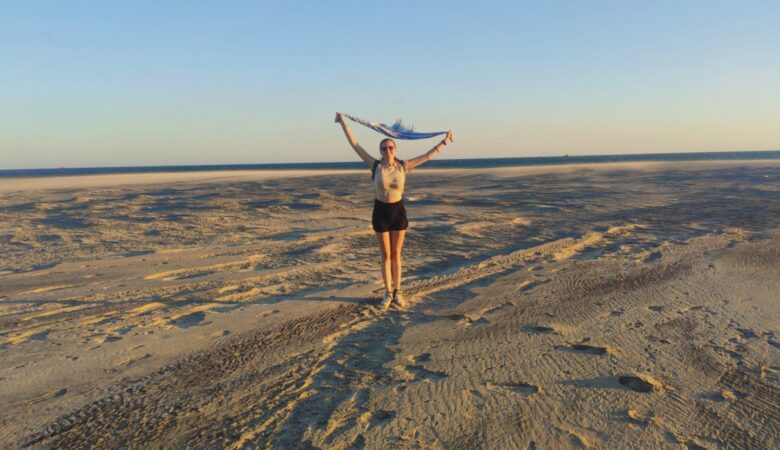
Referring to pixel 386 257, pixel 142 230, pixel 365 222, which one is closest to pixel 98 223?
pixel 142 230

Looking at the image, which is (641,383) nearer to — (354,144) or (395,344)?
(395,344)

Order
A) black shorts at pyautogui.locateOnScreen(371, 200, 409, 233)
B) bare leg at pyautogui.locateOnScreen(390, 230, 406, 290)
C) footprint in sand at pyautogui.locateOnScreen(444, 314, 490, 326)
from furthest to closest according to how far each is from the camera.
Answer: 1. bare leg at pyautogui.locateOnScreen(390, 230, 406, 290)
2. black shorts at pyautogui.locateOnScreen(371, 200, 409, 233)
3. footprint in sand at pyautogui.locateOnScreen(444, 314, 490, 326)

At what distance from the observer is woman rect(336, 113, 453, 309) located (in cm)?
462

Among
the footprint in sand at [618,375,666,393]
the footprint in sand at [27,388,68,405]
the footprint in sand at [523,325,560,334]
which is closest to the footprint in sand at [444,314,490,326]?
the footprint in sand at [523,325,560,334]

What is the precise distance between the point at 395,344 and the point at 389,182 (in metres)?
1.70

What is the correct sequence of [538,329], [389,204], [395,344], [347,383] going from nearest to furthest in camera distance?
[347,383] < [395,344] < [538,329] < [389,204]

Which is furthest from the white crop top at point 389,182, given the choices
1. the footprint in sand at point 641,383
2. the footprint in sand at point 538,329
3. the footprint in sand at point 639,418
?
the footprint in sand at point 639,418

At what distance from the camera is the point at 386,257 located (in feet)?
15.8

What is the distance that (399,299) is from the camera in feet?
15.4

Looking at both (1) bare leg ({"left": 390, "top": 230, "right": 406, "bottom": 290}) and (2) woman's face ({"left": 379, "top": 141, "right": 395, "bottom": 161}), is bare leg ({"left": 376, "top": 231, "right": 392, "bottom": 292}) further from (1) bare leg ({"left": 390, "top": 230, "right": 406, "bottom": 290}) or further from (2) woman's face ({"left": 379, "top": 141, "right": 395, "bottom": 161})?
(2) woman's face ({"left": 379, "top": 141, "right": 395, "bottom": 161})

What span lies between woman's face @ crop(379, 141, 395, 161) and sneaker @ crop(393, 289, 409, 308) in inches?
56.1

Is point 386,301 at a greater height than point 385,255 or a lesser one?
lesser

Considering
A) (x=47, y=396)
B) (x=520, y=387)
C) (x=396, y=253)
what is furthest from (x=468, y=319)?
(x=47, y=396)

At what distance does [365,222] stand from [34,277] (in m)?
6.03
